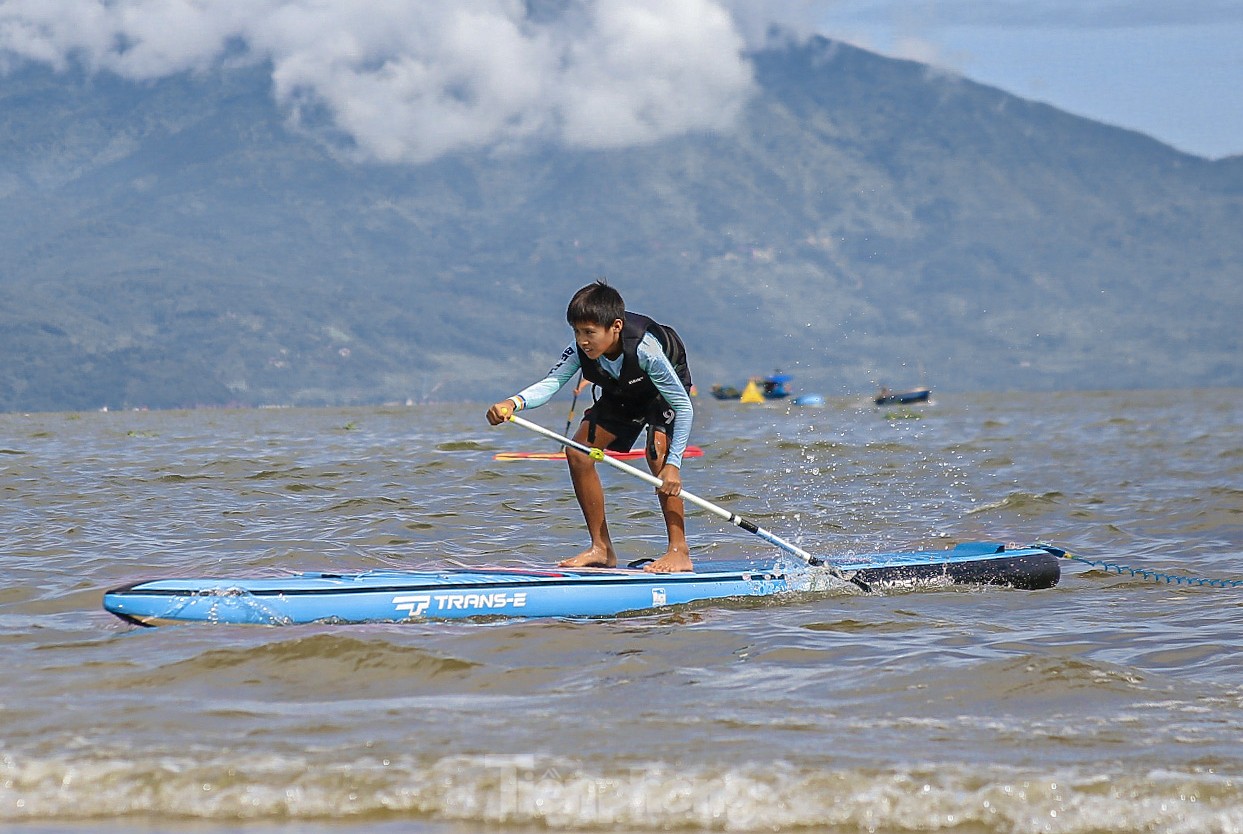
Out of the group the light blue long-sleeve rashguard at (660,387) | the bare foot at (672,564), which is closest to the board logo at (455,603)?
the bare foot at (672,564)

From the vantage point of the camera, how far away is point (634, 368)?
374 inches

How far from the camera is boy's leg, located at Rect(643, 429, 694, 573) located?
9.69 m

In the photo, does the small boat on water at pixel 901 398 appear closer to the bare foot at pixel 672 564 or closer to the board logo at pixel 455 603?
the bare foot at pixel 672 564

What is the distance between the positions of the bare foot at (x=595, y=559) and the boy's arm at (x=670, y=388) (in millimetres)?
908

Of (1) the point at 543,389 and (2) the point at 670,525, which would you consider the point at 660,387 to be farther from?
(2) the point at 670,525

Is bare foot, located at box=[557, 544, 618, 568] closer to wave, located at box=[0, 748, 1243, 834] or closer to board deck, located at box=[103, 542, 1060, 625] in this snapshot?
board deck, located at box=[103, 542, 1060, 625]

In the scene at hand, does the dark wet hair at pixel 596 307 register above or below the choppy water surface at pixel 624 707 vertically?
above

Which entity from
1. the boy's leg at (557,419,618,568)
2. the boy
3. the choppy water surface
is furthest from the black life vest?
the choppy water surface

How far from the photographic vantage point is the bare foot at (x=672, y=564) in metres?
9.64

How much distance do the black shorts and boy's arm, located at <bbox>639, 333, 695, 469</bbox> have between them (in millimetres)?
131

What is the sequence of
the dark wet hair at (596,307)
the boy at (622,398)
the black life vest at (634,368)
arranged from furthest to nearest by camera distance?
the black life vest at (634,368) → the boy at (622,398) → the dark wet hair at (596,307)

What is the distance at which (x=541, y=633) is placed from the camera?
802cm

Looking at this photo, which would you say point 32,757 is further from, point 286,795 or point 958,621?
point 958,621

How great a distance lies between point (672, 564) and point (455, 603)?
1.83 meters
